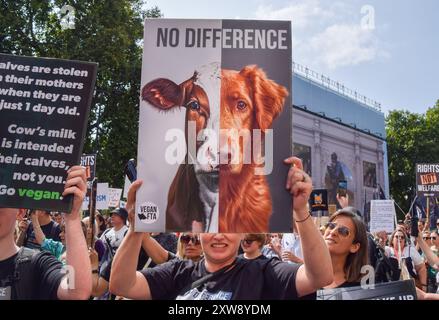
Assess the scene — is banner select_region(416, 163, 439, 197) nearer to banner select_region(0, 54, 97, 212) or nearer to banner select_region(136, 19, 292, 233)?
banner select_region(136, 19, 292, 233)

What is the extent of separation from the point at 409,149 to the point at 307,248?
170 feet

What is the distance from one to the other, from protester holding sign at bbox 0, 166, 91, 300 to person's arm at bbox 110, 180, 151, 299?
31 centimetres

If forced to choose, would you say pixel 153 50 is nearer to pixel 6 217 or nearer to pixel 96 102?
pixel 6 217

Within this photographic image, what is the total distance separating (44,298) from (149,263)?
242cm

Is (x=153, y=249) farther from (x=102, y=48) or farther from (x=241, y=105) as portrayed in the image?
(x=102, y=48)

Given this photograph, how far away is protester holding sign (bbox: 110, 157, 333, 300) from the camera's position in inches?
107

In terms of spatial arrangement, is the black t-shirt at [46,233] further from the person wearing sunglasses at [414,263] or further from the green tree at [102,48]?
the green tree at [102,48]

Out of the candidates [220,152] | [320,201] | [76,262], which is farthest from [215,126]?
[320,201]

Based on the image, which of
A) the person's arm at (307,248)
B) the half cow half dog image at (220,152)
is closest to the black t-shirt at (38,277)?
the half cow half dog image at (220,152)

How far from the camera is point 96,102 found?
22.7 meters

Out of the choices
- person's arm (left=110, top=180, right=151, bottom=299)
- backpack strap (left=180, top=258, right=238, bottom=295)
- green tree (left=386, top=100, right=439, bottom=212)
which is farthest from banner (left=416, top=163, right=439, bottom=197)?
green tree (left=386, top=100, right=439, bottom=212)

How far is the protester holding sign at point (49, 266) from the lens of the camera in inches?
98.4

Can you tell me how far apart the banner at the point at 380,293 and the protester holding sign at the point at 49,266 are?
4.77 feet

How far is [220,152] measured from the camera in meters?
2.89
